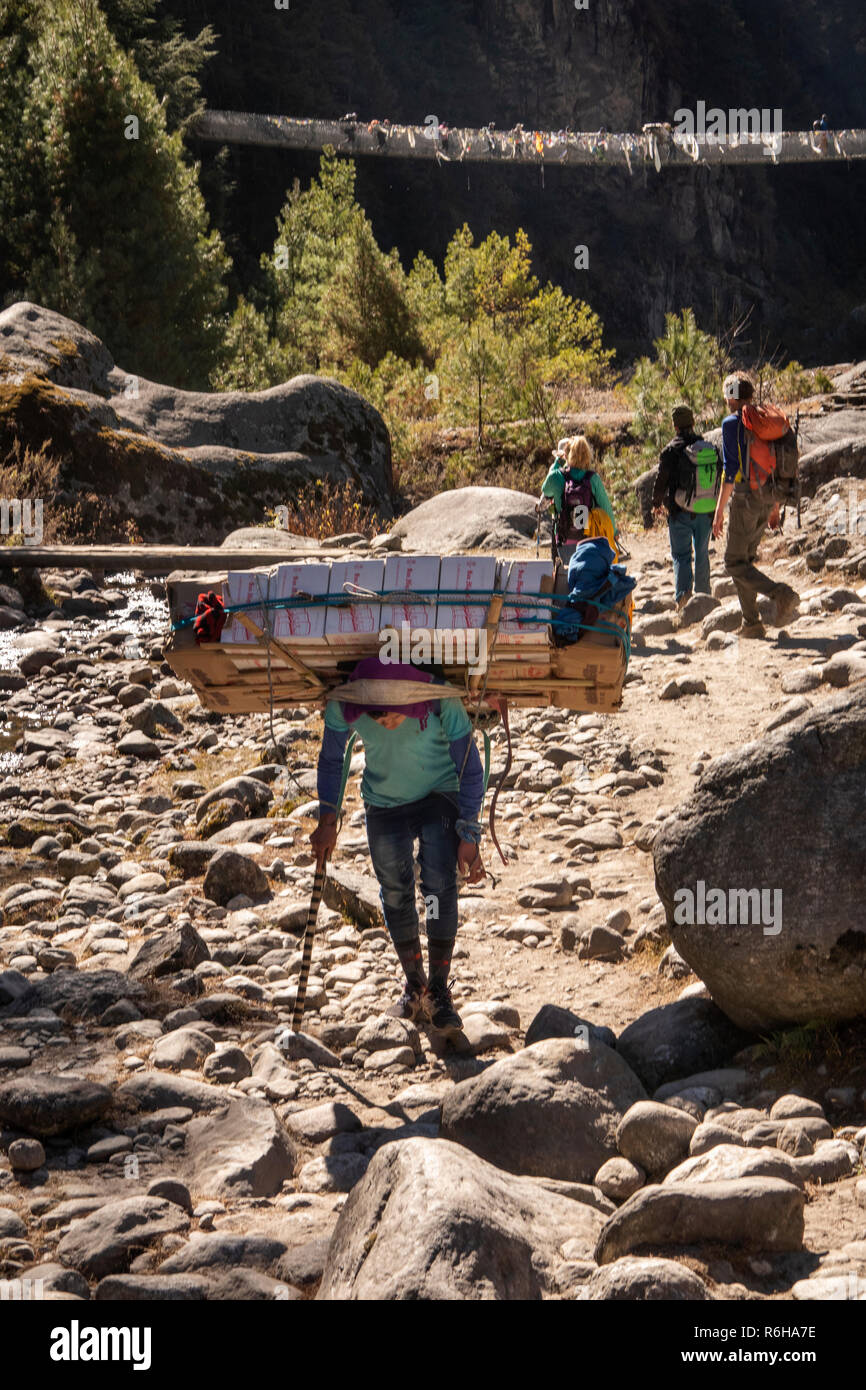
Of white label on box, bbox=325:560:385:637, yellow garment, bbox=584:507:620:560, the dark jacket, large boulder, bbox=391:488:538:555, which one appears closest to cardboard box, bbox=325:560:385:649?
white label on box, bbox=325:560:385:637

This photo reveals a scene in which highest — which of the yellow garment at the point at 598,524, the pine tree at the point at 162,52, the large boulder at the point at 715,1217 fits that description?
the pine tree at the point at 162,52

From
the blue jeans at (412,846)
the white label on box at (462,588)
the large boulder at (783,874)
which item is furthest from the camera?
the blue jeans at (412,846)

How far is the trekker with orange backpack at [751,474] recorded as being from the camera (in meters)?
9.48

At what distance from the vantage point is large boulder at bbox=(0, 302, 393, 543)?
15453 mm

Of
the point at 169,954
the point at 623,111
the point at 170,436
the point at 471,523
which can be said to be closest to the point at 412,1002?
the point at 169,954

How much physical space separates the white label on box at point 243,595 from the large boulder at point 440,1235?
212 centimetres

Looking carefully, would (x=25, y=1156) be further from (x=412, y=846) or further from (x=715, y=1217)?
(x=715, y=1217)

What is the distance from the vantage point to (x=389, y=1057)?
17.5 ft

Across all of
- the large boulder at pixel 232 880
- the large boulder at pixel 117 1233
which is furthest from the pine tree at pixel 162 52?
the large boulder at pixel 117 1233

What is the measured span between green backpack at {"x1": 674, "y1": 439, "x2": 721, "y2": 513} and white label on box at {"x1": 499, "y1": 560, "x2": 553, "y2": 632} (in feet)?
20.6

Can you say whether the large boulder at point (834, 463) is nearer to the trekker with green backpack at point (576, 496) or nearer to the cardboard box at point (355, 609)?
the trekker with green backpack at point (576, 496)

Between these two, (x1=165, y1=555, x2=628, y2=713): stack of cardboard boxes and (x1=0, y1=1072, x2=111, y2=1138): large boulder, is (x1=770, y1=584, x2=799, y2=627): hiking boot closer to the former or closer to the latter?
(x1=165, y1=555, x2=628, y2=713): stack of cardboard boxes

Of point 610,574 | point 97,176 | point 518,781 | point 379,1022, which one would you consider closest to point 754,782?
point 610,574

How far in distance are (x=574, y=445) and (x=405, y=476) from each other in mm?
12557
